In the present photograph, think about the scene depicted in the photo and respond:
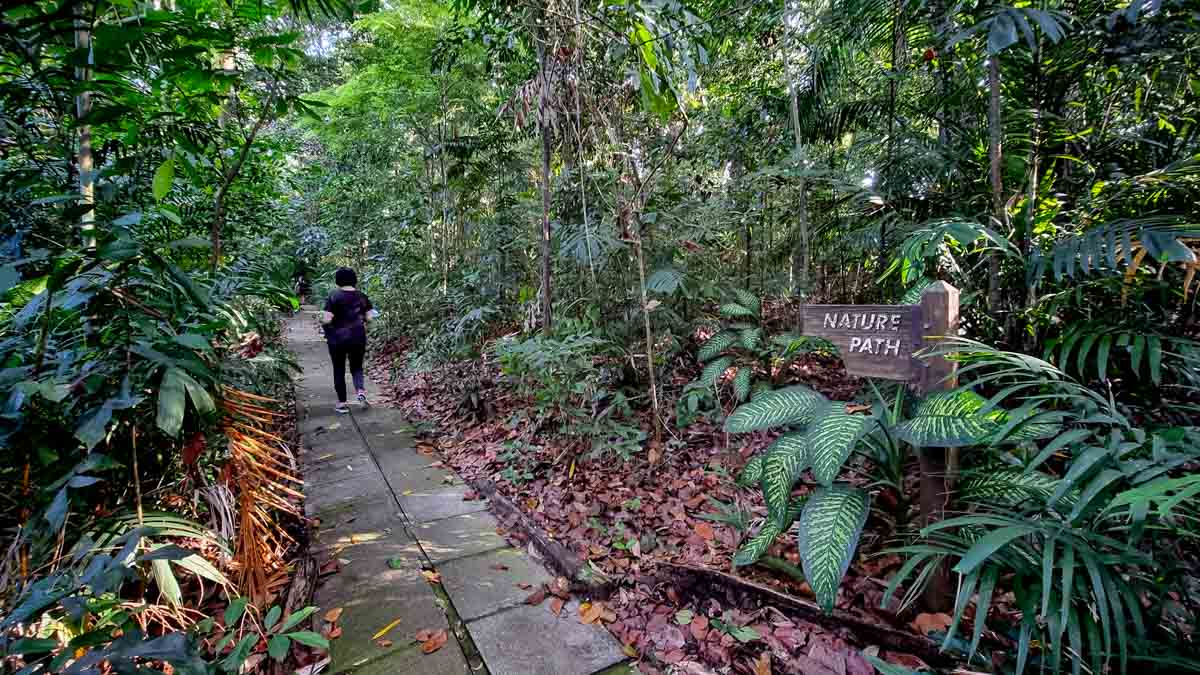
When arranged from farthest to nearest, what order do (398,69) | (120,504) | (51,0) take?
1. (398,69)
2. (120,504)
3. (51,0)

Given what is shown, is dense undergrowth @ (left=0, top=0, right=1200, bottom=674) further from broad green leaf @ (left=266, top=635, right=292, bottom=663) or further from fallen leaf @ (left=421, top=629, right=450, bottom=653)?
fallen leaf @ (left=421, top=629, right=450, bottom=653)

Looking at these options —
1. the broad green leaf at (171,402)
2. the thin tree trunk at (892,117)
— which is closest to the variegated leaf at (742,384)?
the thin tree trunk at (892,117)

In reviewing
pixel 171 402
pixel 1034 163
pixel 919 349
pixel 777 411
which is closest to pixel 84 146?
pixel 171 402

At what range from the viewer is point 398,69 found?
17.3 ft

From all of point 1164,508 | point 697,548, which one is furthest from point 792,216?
point 1164,508

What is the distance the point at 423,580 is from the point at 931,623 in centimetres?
206

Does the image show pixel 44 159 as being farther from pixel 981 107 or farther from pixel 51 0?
pixel 981 107

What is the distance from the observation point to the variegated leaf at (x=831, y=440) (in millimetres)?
1672

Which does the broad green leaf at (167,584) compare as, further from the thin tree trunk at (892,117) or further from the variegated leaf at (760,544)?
the thin tree trunk at (892,117)

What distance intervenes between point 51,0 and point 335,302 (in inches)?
147

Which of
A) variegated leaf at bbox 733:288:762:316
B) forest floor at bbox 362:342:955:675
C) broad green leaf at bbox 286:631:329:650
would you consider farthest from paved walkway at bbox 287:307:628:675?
variegated leaf at bbox 733:288:762:316

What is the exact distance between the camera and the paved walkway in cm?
196

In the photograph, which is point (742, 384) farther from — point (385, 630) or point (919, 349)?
point (385, 630)

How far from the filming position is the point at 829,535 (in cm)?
168
